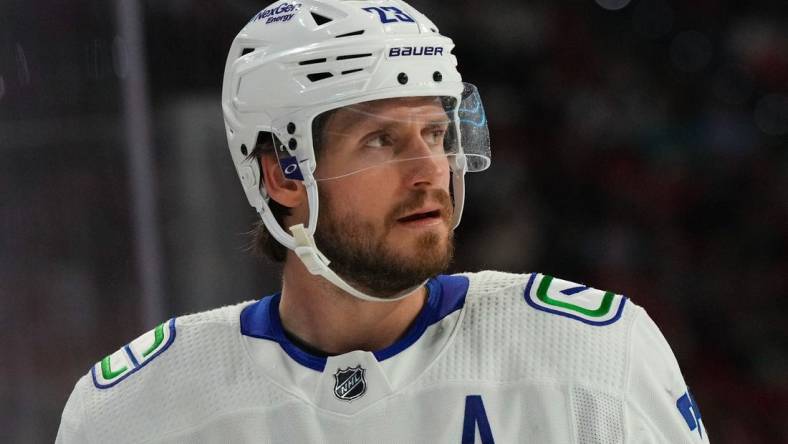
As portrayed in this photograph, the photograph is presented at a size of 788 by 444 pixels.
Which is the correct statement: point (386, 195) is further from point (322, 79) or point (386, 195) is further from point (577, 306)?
point (577, 306)

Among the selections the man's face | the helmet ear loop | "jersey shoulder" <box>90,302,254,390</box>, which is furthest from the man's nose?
"jersey shoulder" <box>90,302,254,390</box>

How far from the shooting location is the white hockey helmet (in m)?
1.58

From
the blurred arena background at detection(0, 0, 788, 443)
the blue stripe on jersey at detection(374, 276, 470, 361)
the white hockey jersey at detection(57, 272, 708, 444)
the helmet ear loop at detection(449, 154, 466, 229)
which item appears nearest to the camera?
the white hockey jersey at detection(57, 272, 708, 444)

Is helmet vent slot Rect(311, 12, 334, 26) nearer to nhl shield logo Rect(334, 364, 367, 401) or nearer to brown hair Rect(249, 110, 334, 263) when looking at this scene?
brown hair Rect(249, 110, 334, 263)

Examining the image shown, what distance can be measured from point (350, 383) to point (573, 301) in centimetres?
38

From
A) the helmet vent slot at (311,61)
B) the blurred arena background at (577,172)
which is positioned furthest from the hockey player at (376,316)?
the blurred arena background at (577,172)

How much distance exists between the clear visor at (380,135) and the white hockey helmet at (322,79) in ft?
0.05

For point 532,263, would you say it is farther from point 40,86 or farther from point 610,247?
point 40,86

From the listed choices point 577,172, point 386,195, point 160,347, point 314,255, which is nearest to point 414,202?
point 386,195

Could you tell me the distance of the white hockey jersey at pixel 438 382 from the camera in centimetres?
150

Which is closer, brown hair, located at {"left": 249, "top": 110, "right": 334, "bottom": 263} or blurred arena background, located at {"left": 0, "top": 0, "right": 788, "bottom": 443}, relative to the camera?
brown hair, located at {"left": 249, "top": 110, "right": 334, "bottom": 263}

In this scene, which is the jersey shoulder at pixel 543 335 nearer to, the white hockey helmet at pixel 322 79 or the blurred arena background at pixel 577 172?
the white hockey helmet at pixel 322 79

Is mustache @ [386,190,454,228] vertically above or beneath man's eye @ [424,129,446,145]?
beneath

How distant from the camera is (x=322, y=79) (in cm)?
159
